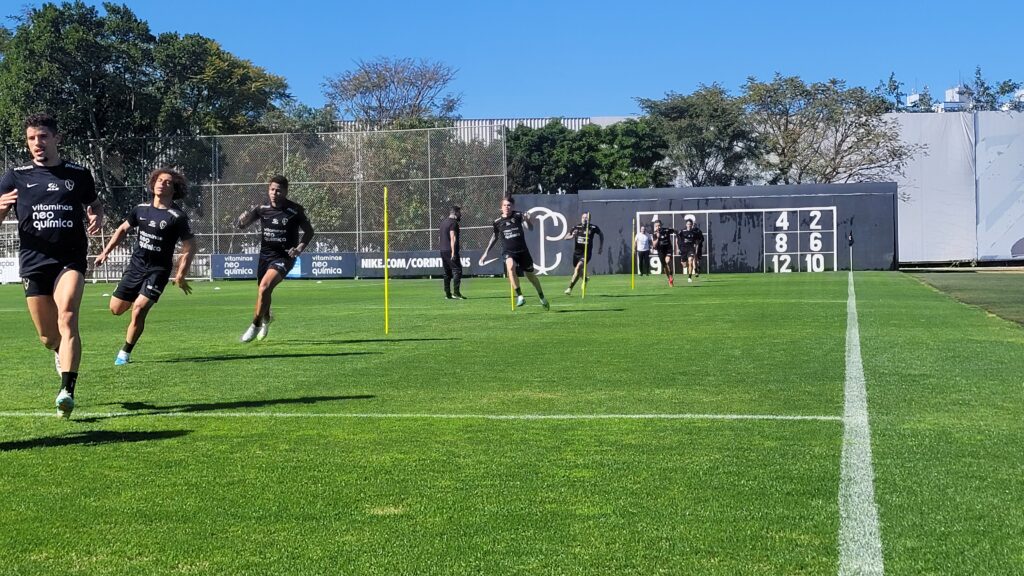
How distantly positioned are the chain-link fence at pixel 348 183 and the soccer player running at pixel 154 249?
3416cm

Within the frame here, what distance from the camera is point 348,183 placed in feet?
157

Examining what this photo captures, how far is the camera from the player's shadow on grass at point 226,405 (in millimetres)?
8016

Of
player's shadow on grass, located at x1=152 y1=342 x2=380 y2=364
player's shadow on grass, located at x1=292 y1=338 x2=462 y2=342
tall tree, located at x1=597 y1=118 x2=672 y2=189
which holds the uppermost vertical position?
tall tree, located at x1=597 y1=118 x2=672 y2=189

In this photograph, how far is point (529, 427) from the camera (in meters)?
6.98

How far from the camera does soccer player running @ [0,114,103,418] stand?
7707 mm

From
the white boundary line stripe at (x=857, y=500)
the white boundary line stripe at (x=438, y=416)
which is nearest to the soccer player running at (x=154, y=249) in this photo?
the white boundary line stripe at (x=438, y=416)

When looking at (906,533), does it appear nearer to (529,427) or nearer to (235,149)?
(529,427)

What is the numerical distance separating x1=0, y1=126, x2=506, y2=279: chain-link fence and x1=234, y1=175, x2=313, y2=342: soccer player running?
31.9 m

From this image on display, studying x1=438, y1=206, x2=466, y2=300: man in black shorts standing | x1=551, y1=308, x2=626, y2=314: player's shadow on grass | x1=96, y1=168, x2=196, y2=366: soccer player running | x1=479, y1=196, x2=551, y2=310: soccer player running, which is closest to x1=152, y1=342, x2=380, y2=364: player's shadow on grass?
x1=96, y1=168, x2=196, y2=366: soccer player running

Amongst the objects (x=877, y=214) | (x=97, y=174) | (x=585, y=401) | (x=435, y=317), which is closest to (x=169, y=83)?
(x=97, y=174)

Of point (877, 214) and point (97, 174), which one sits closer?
point (877, 214)

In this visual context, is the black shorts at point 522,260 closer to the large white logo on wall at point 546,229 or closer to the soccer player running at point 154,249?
the soccer player running at point 154,249

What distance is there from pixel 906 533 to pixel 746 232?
4293cm

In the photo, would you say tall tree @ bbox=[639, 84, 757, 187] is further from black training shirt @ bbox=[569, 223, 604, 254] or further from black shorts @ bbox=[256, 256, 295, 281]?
black shorts @ bbox=[256, 256, 295, 281]
